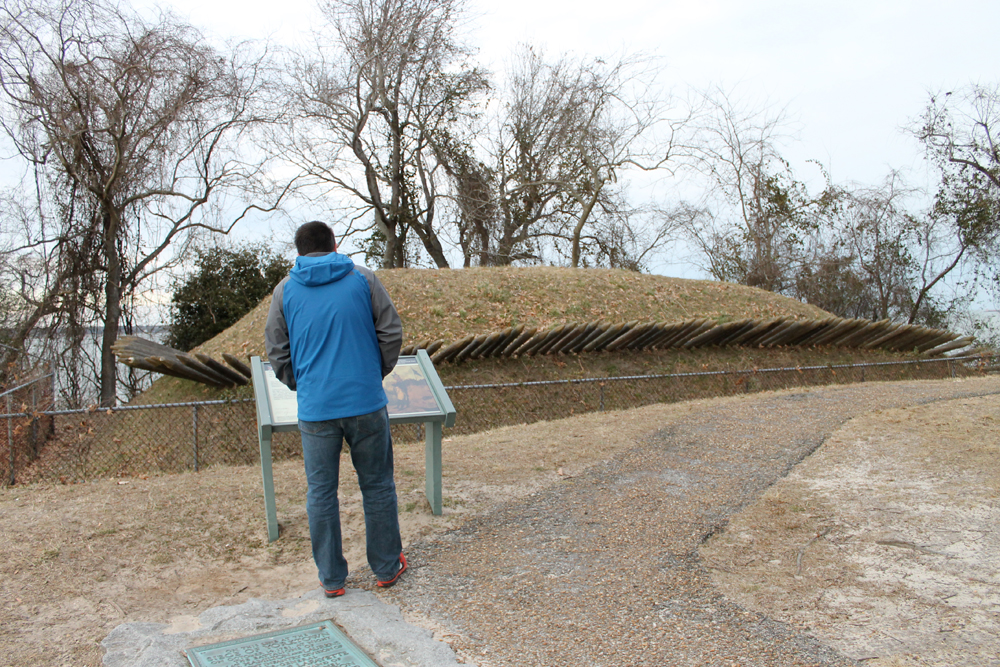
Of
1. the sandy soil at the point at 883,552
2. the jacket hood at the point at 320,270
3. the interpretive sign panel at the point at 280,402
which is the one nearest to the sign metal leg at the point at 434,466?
the interpretive sign panel at the point at 280,402

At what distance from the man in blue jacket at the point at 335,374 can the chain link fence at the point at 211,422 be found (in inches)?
199

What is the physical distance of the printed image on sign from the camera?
4660 mm

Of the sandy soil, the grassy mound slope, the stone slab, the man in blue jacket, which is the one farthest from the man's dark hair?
the grassy mound slope

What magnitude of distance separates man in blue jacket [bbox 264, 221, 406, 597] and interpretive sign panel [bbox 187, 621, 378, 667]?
484 millimetres

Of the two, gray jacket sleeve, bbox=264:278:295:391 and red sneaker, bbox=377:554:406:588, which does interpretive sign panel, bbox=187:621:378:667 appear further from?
gray jacket sleeve, bbox=264:278:295:391

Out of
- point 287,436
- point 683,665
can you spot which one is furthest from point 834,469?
point 287,436

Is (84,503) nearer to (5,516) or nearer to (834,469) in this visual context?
(5,516)

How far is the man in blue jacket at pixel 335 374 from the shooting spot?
3.63 meters

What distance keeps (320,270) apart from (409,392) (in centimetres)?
143

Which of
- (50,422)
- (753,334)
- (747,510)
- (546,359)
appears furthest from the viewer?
(753,334)

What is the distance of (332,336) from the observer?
3.62 metres

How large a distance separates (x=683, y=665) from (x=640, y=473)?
3198mm

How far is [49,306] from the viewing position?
16.2 m

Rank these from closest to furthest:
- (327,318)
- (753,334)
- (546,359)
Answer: (327,318), (546,359), (753,334)
